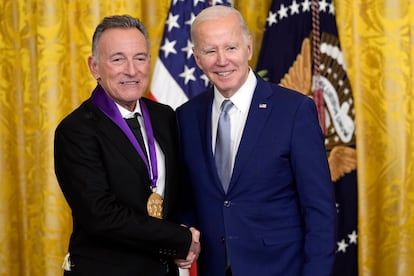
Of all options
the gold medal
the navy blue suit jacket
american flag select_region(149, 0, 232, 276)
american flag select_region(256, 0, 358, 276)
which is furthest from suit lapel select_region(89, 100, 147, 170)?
american flag select_region(256, 0, 358, 276)

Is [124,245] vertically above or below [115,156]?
below

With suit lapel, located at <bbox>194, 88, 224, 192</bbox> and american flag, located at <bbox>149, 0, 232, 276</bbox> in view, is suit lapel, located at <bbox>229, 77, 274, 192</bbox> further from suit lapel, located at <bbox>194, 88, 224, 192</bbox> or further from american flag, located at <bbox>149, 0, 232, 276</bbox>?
american flag, located at <bbox>149, 0, 232, 276</bbox>

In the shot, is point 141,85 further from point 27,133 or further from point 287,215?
point 27,133

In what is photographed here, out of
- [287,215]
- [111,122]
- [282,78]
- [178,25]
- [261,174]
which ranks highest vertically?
[178,25]

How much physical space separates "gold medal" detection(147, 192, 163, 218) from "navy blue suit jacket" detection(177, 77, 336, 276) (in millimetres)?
163

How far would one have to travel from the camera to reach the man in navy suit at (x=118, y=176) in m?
2.30

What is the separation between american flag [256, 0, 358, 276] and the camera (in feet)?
12.4

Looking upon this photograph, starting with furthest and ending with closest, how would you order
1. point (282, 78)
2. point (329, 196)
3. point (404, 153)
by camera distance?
point (404, 153)
point (282, 78)
point (329, 196)

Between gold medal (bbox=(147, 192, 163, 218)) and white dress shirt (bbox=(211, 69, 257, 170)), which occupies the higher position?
white dress shirt (bbox=(211, 69, 257, 170))

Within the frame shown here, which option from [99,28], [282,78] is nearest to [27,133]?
[282,78]

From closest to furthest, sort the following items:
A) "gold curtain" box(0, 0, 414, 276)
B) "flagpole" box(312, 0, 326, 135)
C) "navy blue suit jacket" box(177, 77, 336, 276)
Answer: "navy blue suit jacket" box(177, 77, 336, 276) → "flagpole" box(312, 0, 326, 135) → "gold curtain" box(0, 0, 414, 276)

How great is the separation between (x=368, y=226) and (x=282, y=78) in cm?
117

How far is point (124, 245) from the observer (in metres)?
2.38

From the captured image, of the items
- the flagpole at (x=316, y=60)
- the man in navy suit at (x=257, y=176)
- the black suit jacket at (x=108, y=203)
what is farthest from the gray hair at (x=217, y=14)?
the flagpole at (x=316, y=60)
